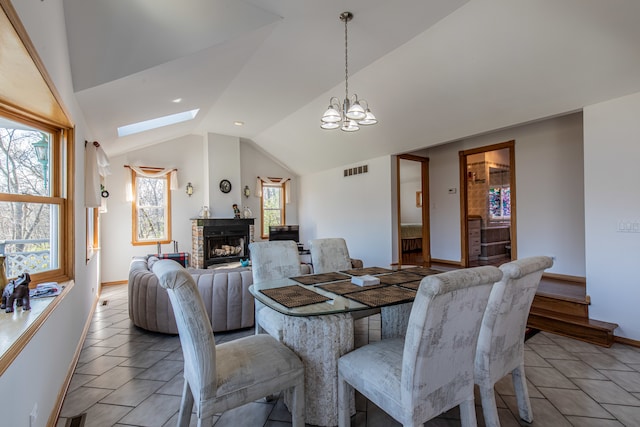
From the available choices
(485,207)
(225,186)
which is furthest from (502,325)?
(485,207)

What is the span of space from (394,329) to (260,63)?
3.17 metres

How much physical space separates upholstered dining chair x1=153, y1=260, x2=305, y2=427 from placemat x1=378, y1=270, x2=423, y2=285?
0.95 metres

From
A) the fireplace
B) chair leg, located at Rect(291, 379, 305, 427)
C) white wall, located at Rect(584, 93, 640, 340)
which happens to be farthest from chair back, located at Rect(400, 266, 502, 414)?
the fireplace

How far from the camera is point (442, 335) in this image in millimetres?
1342

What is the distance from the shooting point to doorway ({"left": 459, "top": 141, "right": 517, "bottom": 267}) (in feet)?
18.5

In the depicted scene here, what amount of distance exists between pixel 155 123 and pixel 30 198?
132 inches

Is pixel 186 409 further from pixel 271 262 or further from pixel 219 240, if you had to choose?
pixel 219 240

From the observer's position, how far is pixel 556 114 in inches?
138

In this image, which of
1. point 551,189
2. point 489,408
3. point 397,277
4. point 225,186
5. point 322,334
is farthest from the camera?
point 225,186

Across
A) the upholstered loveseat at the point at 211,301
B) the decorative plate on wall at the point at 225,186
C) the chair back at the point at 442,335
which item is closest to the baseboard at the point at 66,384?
the upholstered loveseat at the point at 211,301

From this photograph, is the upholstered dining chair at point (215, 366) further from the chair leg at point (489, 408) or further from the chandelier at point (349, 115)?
the chandelier at point (349, 115)

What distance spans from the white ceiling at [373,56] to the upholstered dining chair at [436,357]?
2.52 meters

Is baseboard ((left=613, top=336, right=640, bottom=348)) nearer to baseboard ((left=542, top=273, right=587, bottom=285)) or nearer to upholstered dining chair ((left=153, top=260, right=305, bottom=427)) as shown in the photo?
baseboard ((left=542, top=273, right=587, bottom=285))

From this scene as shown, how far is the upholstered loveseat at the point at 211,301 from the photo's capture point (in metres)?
3.24
